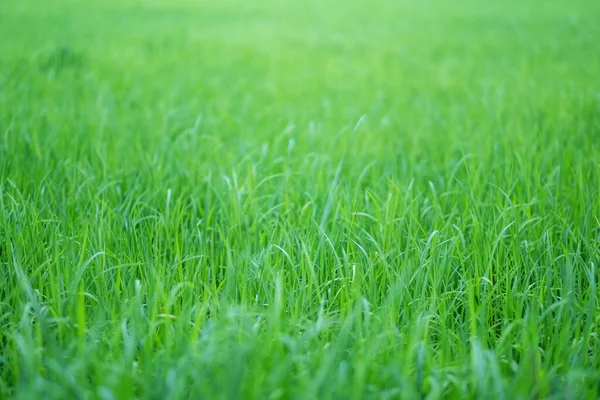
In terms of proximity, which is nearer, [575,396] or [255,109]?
[575,396]

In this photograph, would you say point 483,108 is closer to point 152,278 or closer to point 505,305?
point 505,305

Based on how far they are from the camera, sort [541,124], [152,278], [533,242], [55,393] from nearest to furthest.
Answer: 1. [55,393]
2. [152,278]
3. [533,242]
4. [541,124]

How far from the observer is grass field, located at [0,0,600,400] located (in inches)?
51.3

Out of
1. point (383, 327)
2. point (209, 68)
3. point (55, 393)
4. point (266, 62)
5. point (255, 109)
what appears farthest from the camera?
point (266, 62)

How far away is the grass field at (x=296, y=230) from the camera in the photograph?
1302 mm

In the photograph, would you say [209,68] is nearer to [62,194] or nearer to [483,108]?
[483,108]

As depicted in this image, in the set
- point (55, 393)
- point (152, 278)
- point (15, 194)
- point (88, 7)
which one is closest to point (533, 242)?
point (152, 278)

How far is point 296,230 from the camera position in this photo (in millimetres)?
2021

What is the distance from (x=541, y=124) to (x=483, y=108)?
64 centimetres

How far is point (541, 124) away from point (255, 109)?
211 cm

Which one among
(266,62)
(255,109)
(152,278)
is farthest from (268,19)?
(152,278)

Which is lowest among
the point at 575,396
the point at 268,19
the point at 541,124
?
the point at 575,396

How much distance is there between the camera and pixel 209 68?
19.4ft

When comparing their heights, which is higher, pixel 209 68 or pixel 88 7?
pixel 88 7
